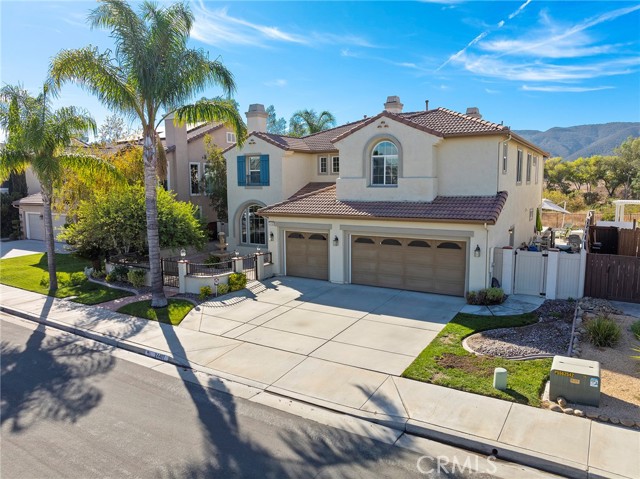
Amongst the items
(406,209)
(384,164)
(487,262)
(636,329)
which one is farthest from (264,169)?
(636,329)

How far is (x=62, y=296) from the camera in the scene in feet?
59.3

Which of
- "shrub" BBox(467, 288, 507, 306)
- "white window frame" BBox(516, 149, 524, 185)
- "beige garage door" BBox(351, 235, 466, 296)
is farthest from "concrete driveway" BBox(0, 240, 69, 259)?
"white window frame" BBox(516, 149, 524, 185)

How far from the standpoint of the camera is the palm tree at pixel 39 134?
1723 centimetres

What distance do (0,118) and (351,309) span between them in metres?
15.0

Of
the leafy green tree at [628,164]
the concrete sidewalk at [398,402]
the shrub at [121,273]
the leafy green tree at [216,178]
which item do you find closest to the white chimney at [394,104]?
the leafy green tree at [216,178]

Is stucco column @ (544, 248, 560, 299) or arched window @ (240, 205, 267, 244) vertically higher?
arched window @ (240, 205, 267, 244)

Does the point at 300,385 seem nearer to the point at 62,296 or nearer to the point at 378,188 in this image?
the point at 378,188

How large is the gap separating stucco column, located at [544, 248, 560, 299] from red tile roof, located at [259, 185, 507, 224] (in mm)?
2298

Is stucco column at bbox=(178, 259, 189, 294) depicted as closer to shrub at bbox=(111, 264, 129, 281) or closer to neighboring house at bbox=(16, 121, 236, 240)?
shrub at bbox=(111, 264, 129, 281)

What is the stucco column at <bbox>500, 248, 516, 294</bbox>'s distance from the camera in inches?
632

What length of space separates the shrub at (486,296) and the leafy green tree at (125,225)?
39.1 feet

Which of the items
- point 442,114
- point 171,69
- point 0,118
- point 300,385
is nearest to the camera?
point 300,385

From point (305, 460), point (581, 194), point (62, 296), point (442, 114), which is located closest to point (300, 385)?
point (305, 460)

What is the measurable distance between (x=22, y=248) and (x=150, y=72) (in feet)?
74.9
